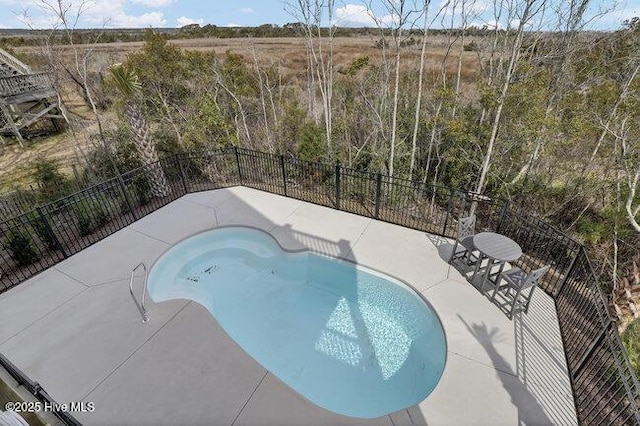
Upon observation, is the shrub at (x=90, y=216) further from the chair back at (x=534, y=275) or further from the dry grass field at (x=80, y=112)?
the chair back at (x=534, y=275)

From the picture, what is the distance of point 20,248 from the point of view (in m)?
5.73

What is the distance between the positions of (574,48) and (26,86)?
2222 cm

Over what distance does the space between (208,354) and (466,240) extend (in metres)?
4.61

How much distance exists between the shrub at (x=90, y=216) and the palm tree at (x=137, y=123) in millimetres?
1433

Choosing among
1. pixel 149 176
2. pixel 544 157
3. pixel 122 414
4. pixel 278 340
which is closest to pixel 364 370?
pixel 278 340

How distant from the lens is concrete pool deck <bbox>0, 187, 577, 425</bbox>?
11.1 feet

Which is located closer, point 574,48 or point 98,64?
point 574,48

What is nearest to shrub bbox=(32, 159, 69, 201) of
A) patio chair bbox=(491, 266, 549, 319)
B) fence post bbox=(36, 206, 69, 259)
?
fence post bbox=(36, 206, 69, 259)

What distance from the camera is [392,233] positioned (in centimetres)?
649

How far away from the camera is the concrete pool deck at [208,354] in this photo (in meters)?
3.37

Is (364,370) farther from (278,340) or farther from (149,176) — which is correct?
(149,176)

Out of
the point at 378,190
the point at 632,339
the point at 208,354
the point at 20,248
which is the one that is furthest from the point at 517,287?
the point at 20,248

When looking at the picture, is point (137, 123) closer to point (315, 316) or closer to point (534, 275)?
point (315, 316)

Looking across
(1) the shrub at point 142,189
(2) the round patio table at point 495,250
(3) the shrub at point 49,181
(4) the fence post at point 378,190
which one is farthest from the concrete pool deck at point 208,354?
(3) the shrub at point 49,181
